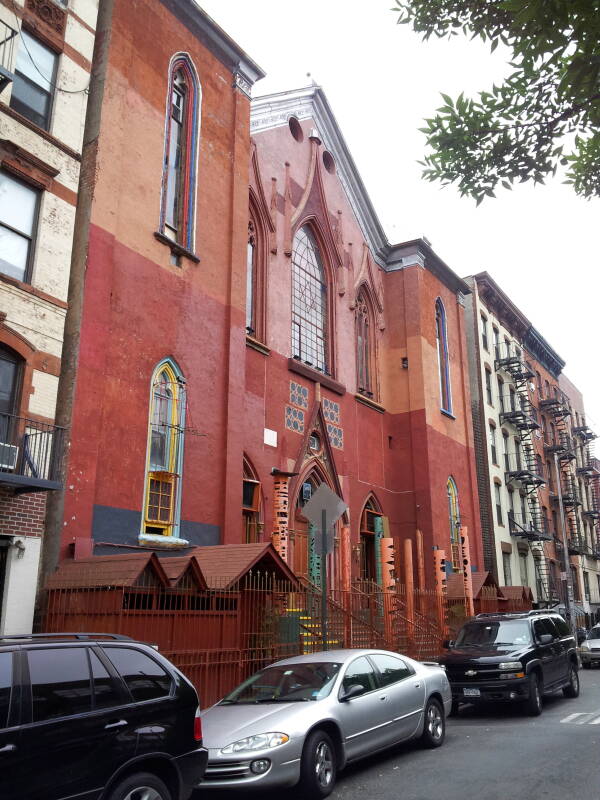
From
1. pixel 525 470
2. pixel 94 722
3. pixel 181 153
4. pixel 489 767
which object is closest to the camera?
pixel 94 722

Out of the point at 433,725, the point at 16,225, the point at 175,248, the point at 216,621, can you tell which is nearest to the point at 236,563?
the point at 216,621

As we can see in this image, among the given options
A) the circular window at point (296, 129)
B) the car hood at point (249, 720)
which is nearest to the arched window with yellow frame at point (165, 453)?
the car hood at point (249, 720)

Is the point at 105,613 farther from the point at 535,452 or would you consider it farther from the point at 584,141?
the point at 535,452

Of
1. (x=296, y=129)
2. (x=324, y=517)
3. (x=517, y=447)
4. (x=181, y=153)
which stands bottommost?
(x=324, y=517)

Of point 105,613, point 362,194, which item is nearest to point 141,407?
point 105,613

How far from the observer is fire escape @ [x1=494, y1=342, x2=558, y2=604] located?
36938 mm

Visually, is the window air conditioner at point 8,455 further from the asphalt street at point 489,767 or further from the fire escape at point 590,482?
the fire escape at point 590,482

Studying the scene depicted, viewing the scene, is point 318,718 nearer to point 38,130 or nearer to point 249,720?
point 249,720

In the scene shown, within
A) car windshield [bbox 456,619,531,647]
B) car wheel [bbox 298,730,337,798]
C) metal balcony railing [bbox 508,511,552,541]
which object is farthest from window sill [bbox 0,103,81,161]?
metal balcony railing [bbox 508,511,552,541]

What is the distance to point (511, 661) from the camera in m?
13.4

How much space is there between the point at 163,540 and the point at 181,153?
9.36 metres

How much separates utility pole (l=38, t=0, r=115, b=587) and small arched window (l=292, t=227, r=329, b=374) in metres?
9.13

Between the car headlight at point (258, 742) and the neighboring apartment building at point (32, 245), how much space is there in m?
5.56

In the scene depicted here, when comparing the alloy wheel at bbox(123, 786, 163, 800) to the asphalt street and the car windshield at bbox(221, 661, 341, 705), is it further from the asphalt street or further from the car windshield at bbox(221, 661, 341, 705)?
the car windshield at bbox(221, 661, 341, 705)
